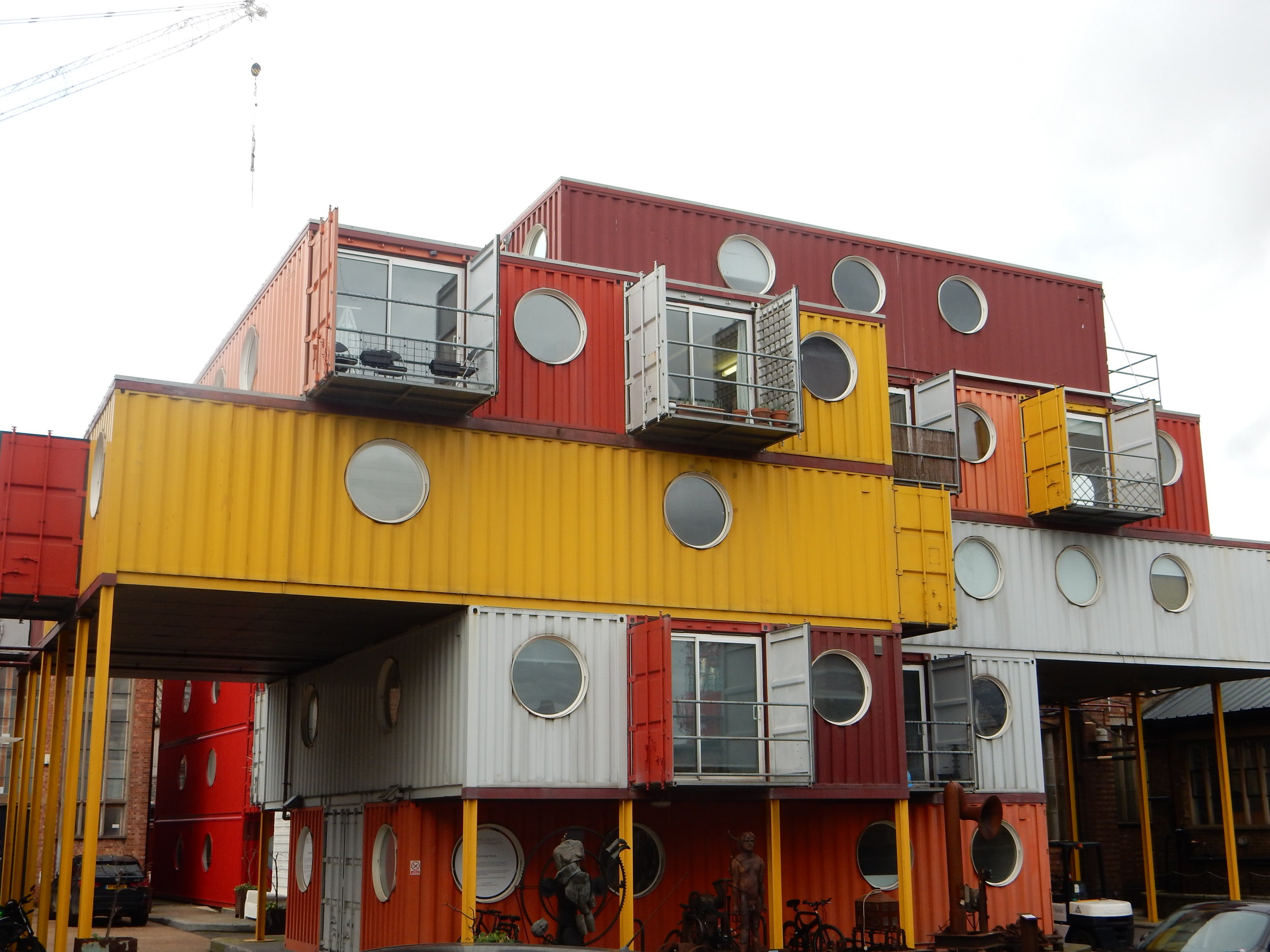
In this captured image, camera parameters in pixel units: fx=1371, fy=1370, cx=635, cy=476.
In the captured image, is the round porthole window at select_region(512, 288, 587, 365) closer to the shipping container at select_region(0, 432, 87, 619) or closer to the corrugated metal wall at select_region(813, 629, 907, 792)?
the corrugated metal wall at select_region(813, 629, 907, 792)

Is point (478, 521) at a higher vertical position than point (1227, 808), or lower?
higher

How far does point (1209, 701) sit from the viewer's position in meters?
36.2

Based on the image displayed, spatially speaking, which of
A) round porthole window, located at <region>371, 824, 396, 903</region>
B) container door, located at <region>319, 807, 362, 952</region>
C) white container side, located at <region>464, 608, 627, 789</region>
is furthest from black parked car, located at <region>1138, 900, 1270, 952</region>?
container door, located at <region>319, 807, 362, 952</region>

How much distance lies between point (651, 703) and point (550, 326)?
6121mm

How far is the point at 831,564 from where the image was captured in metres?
22.8

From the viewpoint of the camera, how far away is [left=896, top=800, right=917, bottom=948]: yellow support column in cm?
2167

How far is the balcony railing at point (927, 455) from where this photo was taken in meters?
26.9

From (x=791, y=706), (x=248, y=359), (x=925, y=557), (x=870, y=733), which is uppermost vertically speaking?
(x=248, y=359)

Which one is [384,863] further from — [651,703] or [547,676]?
[651,703]

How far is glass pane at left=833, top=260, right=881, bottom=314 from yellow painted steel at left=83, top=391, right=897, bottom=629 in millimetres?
6799

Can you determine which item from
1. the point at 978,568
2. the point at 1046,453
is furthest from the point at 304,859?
the point at 1046,453

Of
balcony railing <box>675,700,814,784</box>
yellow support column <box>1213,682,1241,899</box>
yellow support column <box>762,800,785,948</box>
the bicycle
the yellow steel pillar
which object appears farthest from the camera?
the yellow steel pillar

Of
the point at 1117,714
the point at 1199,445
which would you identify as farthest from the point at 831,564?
the point at 1117,714

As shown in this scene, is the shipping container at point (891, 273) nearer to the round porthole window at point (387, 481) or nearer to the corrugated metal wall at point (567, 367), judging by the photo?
the corrugated metal wall at point (567, 367)
